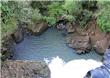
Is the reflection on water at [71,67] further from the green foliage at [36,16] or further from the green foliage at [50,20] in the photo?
the green foliage at [36,16]

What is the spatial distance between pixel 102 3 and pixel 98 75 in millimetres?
2329

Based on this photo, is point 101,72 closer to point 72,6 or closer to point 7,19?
point 72,6

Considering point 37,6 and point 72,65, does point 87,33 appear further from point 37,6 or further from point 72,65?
point 37,6

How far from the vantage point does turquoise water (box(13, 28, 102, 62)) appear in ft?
33.4

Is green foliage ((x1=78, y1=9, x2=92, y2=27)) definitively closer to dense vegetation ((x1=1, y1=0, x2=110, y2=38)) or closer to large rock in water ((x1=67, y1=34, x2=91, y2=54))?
dense vegetation ((x1=1, y1=0, x2=110, y2=38))

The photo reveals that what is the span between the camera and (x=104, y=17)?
10.2m

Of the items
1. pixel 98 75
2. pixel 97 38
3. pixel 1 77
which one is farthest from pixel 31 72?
pixel 97 38

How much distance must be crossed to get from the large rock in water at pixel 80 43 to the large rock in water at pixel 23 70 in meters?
1.92

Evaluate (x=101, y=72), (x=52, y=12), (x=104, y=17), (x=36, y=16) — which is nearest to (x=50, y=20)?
(x=52, y=12)

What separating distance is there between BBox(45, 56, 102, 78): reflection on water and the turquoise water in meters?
0.14

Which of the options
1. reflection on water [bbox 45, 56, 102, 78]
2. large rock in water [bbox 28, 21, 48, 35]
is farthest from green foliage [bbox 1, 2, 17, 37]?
reflection on water [bbox 45, 56, 102, 78]

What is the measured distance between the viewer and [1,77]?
8125 mm

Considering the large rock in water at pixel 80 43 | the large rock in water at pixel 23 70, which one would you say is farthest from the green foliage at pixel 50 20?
the large rock in water at pixel 23 70

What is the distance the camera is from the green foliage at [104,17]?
1015 centimetres
